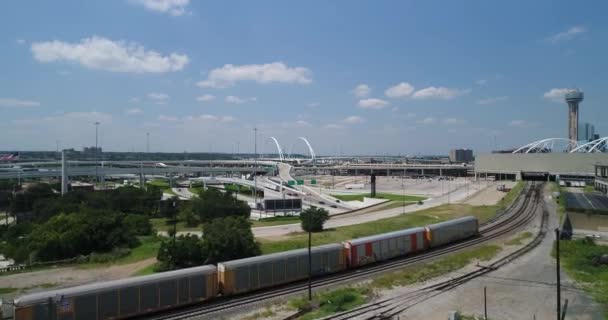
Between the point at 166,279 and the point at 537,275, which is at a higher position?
the point at 166,279

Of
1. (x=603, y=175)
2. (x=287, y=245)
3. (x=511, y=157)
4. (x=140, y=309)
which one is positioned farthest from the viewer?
(x=511, y=157)

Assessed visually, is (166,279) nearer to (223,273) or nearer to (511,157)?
(223,273)

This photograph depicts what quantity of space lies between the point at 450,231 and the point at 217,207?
99.1 feet

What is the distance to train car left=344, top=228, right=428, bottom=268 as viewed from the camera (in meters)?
28.1

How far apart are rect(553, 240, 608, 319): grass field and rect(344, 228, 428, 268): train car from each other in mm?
10592

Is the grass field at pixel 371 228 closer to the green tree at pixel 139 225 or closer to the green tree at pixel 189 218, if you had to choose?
the green tree at pixel 139 225

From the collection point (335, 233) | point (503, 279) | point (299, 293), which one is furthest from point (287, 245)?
point (503, 279)

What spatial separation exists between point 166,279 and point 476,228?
32.5 m

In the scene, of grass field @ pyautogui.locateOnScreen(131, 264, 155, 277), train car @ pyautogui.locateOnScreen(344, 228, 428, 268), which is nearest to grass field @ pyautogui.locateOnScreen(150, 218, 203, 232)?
grass field @ pyautogui.locateOnScreen(131, 264, 155, 277)

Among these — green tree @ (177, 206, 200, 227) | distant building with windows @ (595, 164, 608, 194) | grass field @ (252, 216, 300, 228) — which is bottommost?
grass field @ (252, 216, 300, 228)

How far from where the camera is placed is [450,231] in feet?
121

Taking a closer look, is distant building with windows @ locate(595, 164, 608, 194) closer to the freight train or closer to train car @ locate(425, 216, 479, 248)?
train car @ locate(425, 216, 479, 248)

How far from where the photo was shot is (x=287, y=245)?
35188 mm

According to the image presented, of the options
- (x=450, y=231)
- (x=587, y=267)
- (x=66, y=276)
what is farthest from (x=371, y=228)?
(x=66, y=276)
